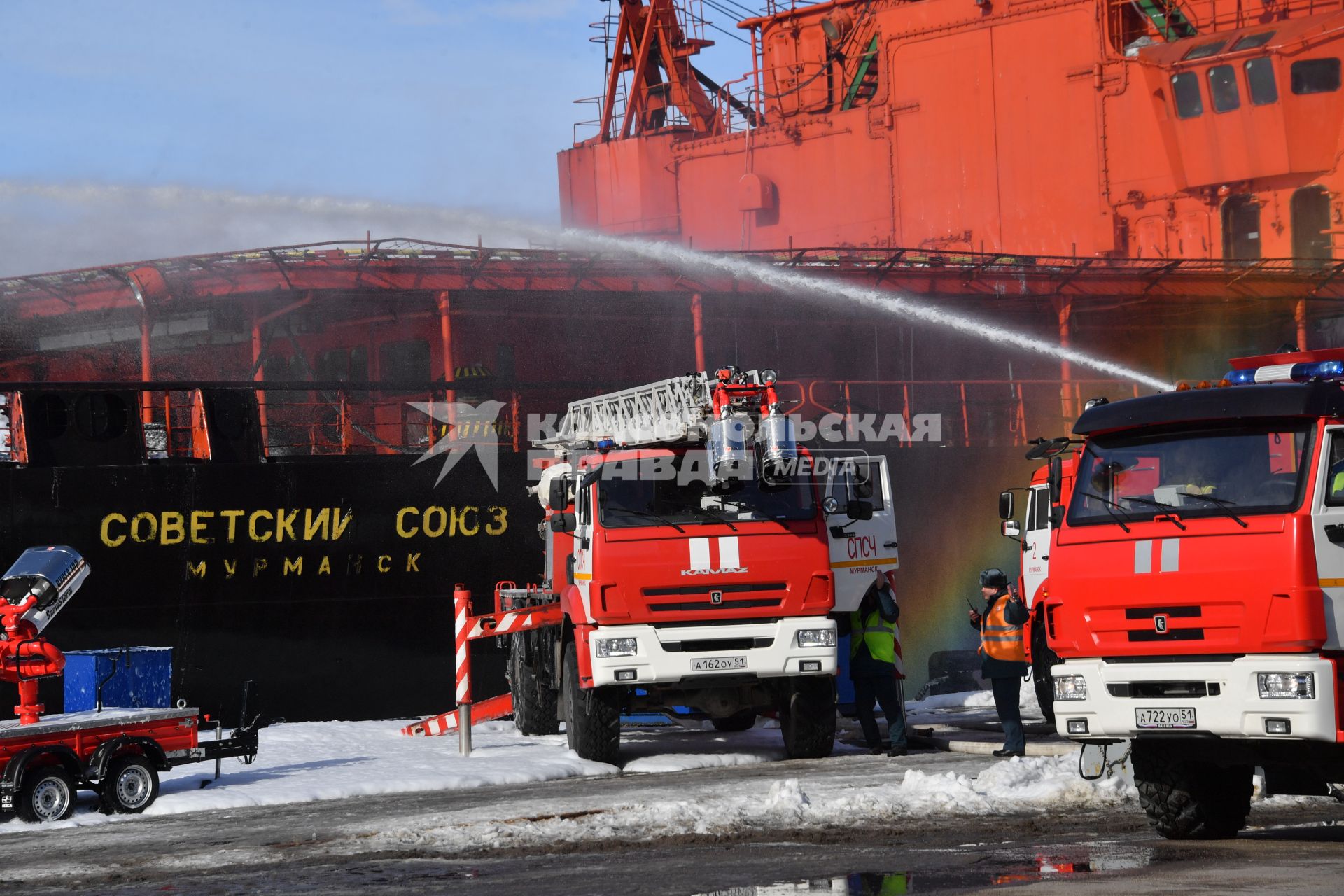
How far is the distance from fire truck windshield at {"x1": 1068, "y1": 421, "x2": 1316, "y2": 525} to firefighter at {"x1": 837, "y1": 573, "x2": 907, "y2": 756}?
485 centimetres

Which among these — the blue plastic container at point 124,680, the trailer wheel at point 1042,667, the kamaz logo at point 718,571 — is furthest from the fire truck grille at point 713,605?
the blue plastic container at point 124,680

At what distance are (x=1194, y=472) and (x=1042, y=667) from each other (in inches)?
304

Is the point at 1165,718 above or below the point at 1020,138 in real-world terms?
below

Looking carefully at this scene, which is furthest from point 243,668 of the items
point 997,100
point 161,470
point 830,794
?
point 997,100

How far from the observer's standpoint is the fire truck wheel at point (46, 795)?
1062 cm

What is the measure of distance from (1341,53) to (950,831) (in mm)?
23801

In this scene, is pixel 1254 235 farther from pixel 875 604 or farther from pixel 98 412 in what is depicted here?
pixel 98 412

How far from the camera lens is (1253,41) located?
28672 millimetres

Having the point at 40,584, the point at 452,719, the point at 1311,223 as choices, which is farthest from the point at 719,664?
the point at 1311,223

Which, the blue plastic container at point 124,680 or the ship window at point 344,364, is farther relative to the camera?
the ship window at point 344,364

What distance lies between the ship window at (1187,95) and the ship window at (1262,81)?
36.5 inches

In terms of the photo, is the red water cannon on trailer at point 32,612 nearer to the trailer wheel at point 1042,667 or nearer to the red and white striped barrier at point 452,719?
the red and white striped barrier at point 452,719

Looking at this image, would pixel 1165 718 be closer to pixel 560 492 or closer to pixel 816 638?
pixel 816 638

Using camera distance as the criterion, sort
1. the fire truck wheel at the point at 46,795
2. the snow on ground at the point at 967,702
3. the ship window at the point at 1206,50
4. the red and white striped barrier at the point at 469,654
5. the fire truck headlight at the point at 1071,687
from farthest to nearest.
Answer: the ship window at the point at 1206,50 → the snow on ground at the point at 967,702 → the red and white striped barrier at the point at 469,654 → the fire truck wheel at the point at 46,795 → the fire truck headlight at the point at 1071,687
